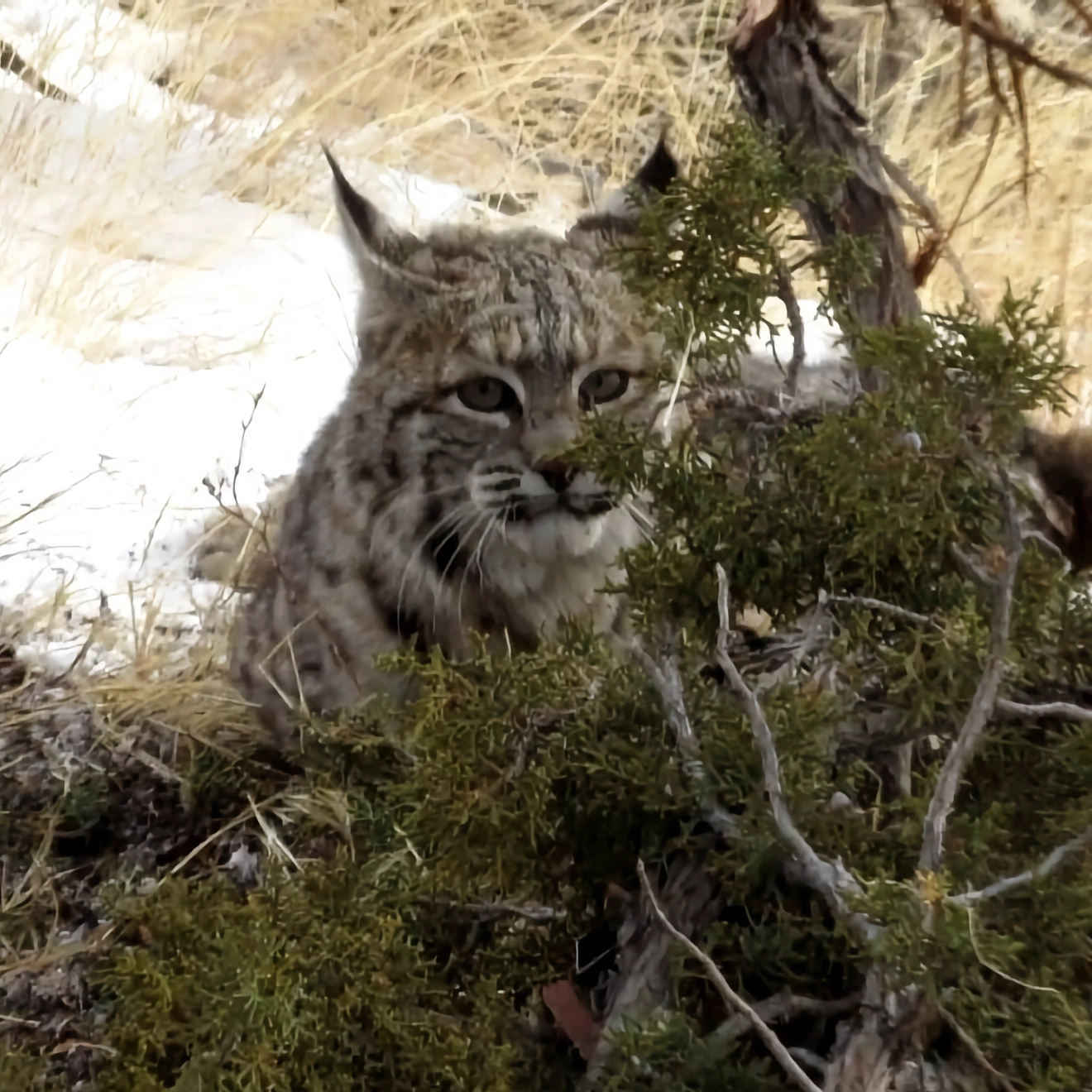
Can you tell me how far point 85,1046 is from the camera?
0.66 m

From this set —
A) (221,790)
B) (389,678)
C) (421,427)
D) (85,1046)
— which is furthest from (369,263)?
(85,1046)

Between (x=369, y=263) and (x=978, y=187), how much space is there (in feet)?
1.51

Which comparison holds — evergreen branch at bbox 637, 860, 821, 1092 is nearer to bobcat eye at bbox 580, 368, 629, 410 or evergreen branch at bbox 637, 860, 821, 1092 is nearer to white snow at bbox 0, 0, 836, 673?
bobcat eye at bbox 580, 368, 629, 410

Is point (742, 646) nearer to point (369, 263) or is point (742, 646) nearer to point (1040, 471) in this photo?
point (1040, 471)

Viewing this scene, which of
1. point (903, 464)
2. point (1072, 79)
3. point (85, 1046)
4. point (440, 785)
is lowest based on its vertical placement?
point (85, 1046)

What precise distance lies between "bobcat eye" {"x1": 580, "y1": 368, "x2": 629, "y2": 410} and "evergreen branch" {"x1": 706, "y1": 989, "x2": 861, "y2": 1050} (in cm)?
44

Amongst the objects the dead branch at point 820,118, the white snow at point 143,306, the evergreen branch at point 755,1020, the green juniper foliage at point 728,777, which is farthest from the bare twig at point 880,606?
the white snow at point 143,306

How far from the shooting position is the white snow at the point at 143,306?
1.11 metres

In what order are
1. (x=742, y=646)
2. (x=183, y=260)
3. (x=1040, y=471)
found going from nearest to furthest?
1. (x=742, y=646)
2. (x=1040, y=471)
3. (x=183, y=260)

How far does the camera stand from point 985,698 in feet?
1.18

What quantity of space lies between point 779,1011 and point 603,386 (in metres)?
0.46

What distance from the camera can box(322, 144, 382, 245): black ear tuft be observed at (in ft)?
2.63

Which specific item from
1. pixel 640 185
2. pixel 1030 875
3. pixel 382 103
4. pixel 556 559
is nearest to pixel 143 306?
pixel 382 103

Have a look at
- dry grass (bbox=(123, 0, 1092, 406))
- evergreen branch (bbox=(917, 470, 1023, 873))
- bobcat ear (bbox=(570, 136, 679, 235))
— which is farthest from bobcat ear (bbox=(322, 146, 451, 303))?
evergreen branch (bbox=(917, 470, 1023, 873))
